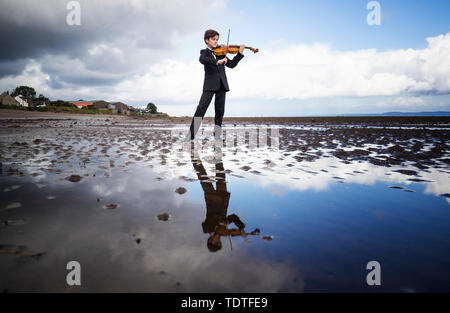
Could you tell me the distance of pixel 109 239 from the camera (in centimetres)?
156

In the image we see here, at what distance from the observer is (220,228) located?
1.79m

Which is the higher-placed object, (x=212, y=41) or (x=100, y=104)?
(x=100, y=104)

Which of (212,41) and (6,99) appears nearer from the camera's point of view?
(212,41)

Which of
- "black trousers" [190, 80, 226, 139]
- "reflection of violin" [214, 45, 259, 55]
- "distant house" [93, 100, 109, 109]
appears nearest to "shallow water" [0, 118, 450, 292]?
"black trousers" [190, 80, 226, 139]

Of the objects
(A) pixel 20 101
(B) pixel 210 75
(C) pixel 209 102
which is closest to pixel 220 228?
(C) pixel 209 102

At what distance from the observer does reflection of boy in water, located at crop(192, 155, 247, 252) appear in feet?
5.46

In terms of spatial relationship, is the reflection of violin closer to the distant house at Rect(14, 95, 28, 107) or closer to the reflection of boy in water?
the reflection of boy in water

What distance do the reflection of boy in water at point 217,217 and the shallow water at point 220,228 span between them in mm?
21

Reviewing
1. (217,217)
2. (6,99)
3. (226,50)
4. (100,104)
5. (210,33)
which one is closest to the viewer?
(217,217)

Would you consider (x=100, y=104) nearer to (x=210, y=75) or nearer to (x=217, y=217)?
(x=210, y=75)

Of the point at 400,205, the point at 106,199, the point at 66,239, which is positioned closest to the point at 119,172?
the point at 106,199

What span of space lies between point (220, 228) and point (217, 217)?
0.70 feet

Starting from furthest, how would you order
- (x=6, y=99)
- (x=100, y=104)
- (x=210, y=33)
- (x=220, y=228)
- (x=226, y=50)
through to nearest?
(x=100, y=104) < (x=6, y=99) < (x=226, y=50) < (x=210, y=33) < (x=220, y=228)
